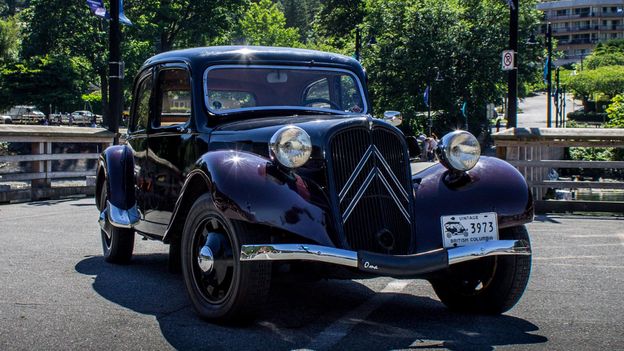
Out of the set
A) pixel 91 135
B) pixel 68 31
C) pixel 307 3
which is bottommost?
pixel 91 135

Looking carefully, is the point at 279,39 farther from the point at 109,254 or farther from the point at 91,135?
the point at 109,254

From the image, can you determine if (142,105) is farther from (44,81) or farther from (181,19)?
(44,81)

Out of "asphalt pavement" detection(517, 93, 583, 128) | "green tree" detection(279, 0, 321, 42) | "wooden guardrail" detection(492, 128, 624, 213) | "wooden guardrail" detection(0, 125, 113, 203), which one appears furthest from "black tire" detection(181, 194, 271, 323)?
"green tree" detection(279, 0, 321, 42)

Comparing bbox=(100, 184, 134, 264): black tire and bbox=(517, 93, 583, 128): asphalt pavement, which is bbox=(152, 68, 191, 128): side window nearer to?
bbox=(100, 184, 134, 264): black tire

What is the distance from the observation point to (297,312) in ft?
19.4

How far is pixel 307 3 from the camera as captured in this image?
15125 centimetres

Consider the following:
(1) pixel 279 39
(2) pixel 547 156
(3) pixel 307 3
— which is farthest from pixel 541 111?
(2) pixel 547 156

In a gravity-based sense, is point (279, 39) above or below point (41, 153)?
above

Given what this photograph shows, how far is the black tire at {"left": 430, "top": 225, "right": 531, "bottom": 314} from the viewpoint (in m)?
5.77

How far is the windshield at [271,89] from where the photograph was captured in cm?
679

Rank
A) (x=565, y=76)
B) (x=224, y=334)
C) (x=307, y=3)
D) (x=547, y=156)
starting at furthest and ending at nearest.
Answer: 1. (x=307, y=3)
2. (x=565, y=76)
3. (x=547, y=156)
4. (x=224, y=334)

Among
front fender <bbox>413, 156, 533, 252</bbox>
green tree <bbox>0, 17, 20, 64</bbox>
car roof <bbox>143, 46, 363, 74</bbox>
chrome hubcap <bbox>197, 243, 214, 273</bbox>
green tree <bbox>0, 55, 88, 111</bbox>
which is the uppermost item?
green tree <bbox>0, 17, 20, 64</bbox>

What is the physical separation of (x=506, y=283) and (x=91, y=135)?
47.3 feet

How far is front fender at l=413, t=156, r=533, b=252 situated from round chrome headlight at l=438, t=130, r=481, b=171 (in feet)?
0.34
